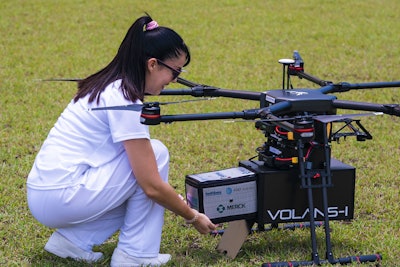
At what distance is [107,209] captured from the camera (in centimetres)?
363

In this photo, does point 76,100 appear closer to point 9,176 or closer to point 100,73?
point 100,73

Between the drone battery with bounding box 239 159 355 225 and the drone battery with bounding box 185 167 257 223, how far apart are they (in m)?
0.05

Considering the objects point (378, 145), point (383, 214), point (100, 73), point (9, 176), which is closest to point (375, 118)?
point (378, 145)

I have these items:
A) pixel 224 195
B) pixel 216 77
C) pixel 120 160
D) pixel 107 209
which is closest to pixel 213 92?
pixel 224 195

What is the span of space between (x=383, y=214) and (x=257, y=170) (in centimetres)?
121

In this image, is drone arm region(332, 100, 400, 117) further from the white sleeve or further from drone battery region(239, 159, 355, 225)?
the white sleeve

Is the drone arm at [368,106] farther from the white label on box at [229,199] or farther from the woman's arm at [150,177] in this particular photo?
the woman's arm at [150,177]

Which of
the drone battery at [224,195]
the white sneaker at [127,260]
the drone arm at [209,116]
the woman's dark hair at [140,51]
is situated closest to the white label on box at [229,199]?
the drone battery at [224,195]

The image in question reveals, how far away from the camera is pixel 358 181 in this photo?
5230 mm

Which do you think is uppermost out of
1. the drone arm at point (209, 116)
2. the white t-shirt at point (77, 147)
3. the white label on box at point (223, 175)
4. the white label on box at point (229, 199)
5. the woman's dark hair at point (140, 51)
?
the woman's dark hair at point (140, 51)

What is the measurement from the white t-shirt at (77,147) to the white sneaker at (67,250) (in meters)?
0.33

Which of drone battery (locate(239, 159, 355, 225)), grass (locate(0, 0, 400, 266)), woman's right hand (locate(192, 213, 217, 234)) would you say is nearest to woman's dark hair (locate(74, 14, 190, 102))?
woman's right hand (locate(192, 213, 217, 234))

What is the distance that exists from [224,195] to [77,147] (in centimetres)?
74

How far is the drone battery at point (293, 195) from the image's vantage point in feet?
12.4
